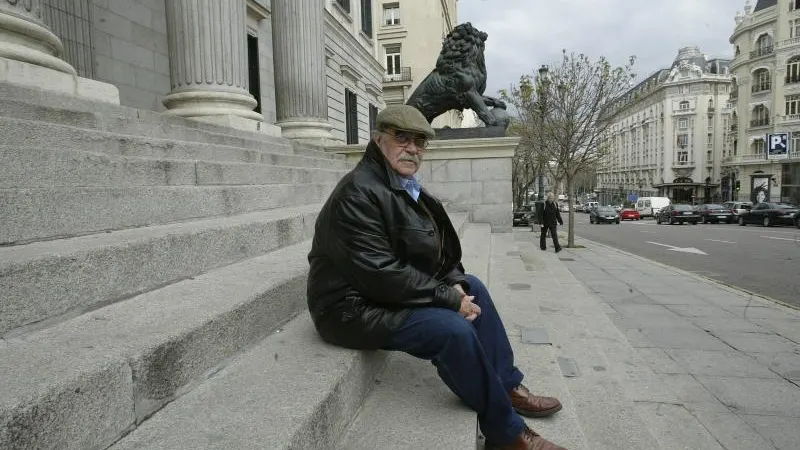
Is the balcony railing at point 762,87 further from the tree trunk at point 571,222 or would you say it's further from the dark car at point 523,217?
the tree trunk at point 571,222

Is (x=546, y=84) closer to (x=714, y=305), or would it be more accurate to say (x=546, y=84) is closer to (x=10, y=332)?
(x=714, y=305)

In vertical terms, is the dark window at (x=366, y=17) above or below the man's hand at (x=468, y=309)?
above

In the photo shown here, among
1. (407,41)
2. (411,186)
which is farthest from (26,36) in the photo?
(407,41)

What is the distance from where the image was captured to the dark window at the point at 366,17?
2056cm

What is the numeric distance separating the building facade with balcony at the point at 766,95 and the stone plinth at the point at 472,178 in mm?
47942

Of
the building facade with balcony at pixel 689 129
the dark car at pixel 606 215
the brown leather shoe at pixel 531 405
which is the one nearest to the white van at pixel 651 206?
the dark car at pixel 606 215

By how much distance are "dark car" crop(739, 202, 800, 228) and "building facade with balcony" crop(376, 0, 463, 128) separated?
20606 millimetres

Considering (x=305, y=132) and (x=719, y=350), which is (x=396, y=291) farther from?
(x=305, y=132)

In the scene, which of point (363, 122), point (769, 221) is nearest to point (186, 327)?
point (363, 122)

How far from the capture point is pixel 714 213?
2927 cm

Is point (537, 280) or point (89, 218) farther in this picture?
point (537, 280)

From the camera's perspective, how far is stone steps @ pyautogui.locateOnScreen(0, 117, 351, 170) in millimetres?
2518

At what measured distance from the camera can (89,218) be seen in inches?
95.7

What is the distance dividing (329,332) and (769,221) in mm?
30056
